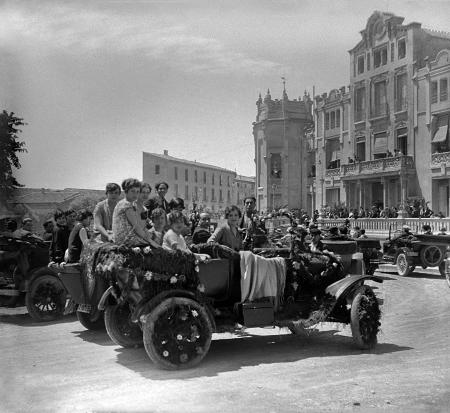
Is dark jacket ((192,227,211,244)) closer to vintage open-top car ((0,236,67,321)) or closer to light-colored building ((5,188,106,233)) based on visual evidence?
light-colored building ((5,188,106,233))

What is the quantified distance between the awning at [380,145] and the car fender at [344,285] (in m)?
34.5

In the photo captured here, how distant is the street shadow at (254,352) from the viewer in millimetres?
6469

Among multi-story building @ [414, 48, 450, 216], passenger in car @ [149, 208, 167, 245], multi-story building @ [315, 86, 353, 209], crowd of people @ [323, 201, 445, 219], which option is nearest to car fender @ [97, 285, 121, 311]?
passenger in car @ [149, 208, 167, 245]

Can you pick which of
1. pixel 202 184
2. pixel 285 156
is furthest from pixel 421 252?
pixel 285 156

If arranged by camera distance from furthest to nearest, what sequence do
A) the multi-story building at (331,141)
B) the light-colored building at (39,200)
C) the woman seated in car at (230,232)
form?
the multi-story building at (331,141), the woman seated in car at (230,232), the light-colored building at (39,200)

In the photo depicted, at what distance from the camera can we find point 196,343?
656 cm

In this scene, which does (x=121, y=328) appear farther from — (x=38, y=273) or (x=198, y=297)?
(x=38, y=273)

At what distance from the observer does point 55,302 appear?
10.2 m

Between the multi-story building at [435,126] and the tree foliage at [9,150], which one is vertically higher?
the multi-story building at [435,126]

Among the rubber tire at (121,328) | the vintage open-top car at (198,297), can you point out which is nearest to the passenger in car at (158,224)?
the vintage open-top car at (198,297)

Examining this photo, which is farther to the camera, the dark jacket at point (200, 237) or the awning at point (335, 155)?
the awning at point (335, 155)

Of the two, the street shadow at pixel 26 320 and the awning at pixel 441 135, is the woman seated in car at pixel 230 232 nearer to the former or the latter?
the street shadow at pixel 26 320

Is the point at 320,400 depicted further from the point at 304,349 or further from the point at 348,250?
the point at 348,250

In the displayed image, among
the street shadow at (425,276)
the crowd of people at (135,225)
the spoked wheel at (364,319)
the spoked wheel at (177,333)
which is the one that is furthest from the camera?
the street shadow at (425,276)
